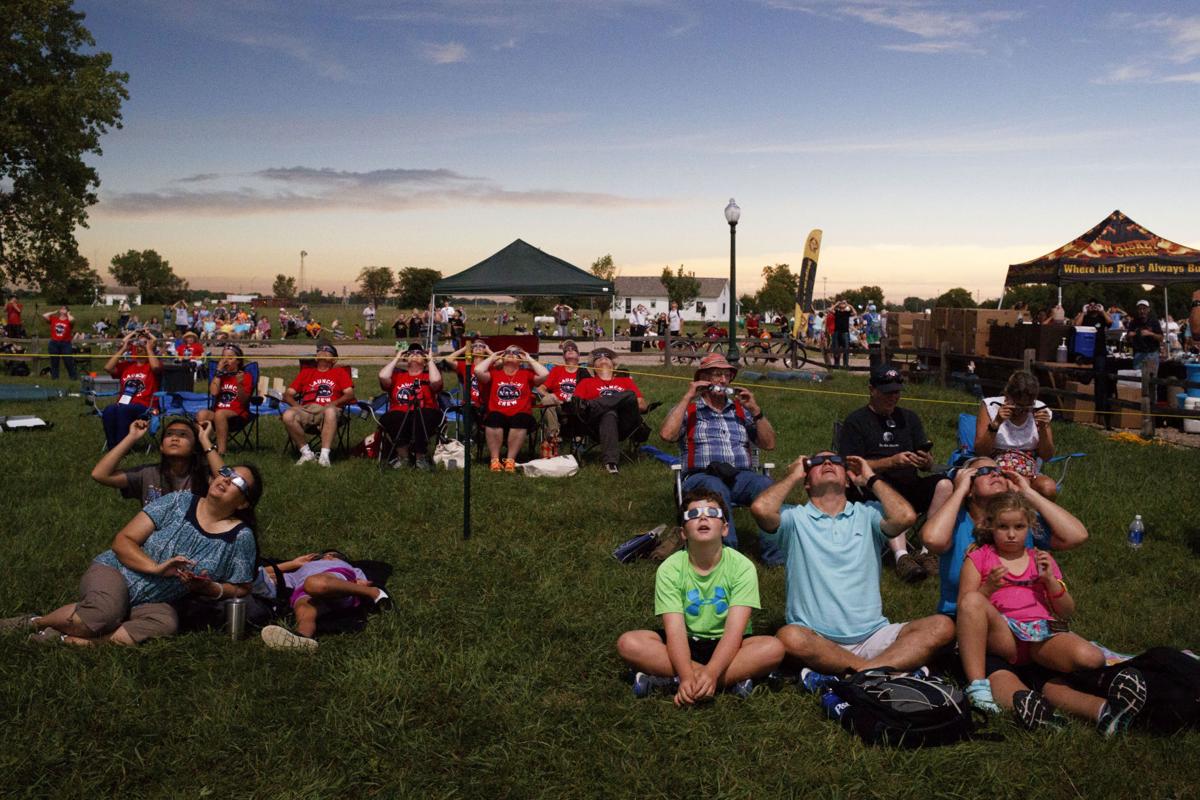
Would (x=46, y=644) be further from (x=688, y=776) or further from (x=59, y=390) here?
(x=59, y=390)

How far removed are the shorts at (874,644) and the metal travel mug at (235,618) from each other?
9.52 ft

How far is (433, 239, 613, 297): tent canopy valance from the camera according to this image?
50.6 ft

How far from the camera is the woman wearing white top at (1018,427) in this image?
614 cm

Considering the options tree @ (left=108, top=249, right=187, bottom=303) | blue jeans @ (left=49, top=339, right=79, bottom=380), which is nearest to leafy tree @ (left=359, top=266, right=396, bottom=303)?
tree @ (left=108, top=249, right=187, bottom=303)

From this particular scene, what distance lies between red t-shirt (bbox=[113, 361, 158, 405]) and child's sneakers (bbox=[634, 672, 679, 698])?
7658mm

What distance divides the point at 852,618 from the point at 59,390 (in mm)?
15564

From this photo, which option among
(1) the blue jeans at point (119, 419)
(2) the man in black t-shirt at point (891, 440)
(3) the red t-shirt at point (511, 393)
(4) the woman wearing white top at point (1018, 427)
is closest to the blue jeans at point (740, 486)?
(2) the man in black t-shirt at point (891, 440)

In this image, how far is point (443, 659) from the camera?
469 cm

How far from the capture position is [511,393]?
10031mm

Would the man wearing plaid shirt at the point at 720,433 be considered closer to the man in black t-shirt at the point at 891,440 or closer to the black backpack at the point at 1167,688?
the man in black t-shirt at the point at 891,440

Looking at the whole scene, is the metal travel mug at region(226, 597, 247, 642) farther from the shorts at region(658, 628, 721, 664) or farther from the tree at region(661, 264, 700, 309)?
the tree at region(661, 264, 700, 309)

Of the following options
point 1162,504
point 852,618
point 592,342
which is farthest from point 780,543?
point 592,342

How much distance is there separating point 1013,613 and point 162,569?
3.97 metres

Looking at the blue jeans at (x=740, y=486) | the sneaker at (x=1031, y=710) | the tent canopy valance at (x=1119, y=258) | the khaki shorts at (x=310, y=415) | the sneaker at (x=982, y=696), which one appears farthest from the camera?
the tent canopy valance at (x=1119, y=258)
